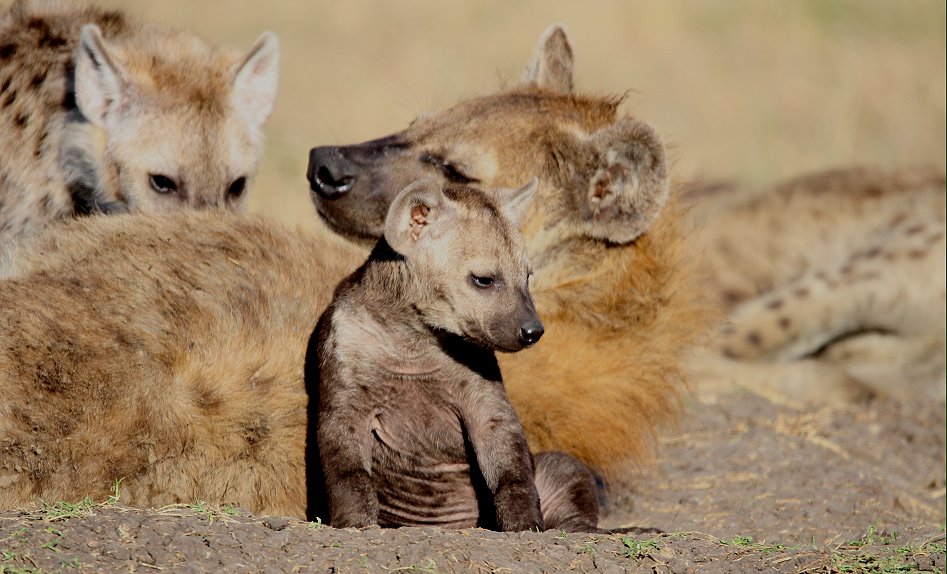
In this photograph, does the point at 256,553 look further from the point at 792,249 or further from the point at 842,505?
the point at 792,249

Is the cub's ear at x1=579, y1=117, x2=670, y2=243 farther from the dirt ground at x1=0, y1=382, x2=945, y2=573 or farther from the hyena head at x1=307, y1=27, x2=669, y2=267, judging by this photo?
the dirt ground at x1=0, y1=382, x2=945, y2=573

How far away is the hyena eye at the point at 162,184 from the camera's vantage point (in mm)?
4785

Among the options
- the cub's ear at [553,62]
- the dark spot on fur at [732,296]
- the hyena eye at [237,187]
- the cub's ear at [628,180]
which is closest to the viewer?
the cub's ear at [628,180]

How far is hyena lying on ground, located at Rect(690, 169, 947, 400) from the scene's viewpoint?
6.91m

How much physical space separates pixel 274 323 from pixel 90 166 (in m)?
1.75

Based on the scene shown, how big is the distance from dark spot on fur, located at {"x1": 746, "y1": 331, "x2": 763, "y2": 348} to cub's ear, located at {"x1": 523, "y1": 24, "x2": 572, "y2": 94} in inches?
104

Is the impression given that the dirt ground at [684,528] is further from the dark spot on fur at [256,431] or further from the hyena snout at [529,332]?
the hyena snout at [529,332]

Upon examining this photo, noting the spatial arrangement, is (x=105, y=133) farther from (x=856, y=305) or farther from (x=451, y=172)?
(x=856, y=305)

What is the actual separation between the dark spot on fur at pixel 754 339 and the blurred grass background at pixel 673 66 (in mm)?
2559

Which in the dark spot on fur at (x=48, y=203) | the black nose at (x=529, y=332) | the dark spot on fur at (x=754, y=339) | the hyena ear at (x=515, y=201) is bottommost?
the black nose at (x=529, y=332)

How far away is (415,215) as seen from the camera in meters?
3.18

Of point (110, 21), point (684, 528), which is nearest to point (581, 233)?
point (684, 528)

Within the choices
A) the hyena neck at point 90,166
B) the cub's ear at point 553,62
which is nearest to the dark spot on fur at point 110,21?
the hyena neck at point 90,166

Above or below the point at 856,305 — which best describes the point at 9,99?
above
